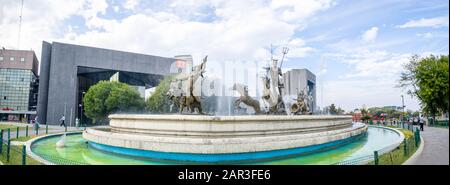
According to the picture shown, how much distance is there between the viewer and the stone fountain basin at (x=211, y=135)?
24.9 feet

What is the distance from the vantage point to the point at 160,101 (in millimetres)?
32812

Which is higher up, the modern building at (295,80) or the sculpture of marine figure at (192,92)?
the modern building at (295,80)

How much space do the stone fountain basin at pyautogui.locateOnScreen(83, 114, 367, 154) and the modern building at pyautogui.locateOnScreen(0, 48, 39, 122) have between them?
148 feet

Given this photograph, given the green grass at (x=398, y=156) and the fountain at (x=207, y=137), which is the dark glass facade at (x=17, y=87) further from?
the green grass at (x=398, y=156)

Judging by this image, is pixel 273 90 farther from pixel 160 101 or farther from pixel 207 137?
pixel 160 101

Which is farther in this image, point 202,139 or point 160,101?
point 160,101

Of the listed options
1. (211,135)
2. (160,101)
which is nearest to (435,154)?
(211,135)

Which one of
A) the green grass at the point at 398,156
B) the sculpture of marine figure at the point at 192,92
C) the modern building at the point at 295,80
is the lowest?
the green grass at the point at 398,156

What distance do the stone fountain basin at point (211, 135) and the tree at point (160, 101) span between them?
71.7 ft

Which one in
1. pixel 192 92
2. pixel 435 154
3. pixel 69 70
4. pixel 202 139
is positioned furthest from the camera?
pixel 69 70

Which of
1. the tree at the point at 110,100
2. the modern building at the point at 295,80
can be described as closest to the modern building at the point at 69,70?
the tree at the point at 110,100

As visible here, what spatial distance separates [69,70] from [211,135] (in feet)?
120
